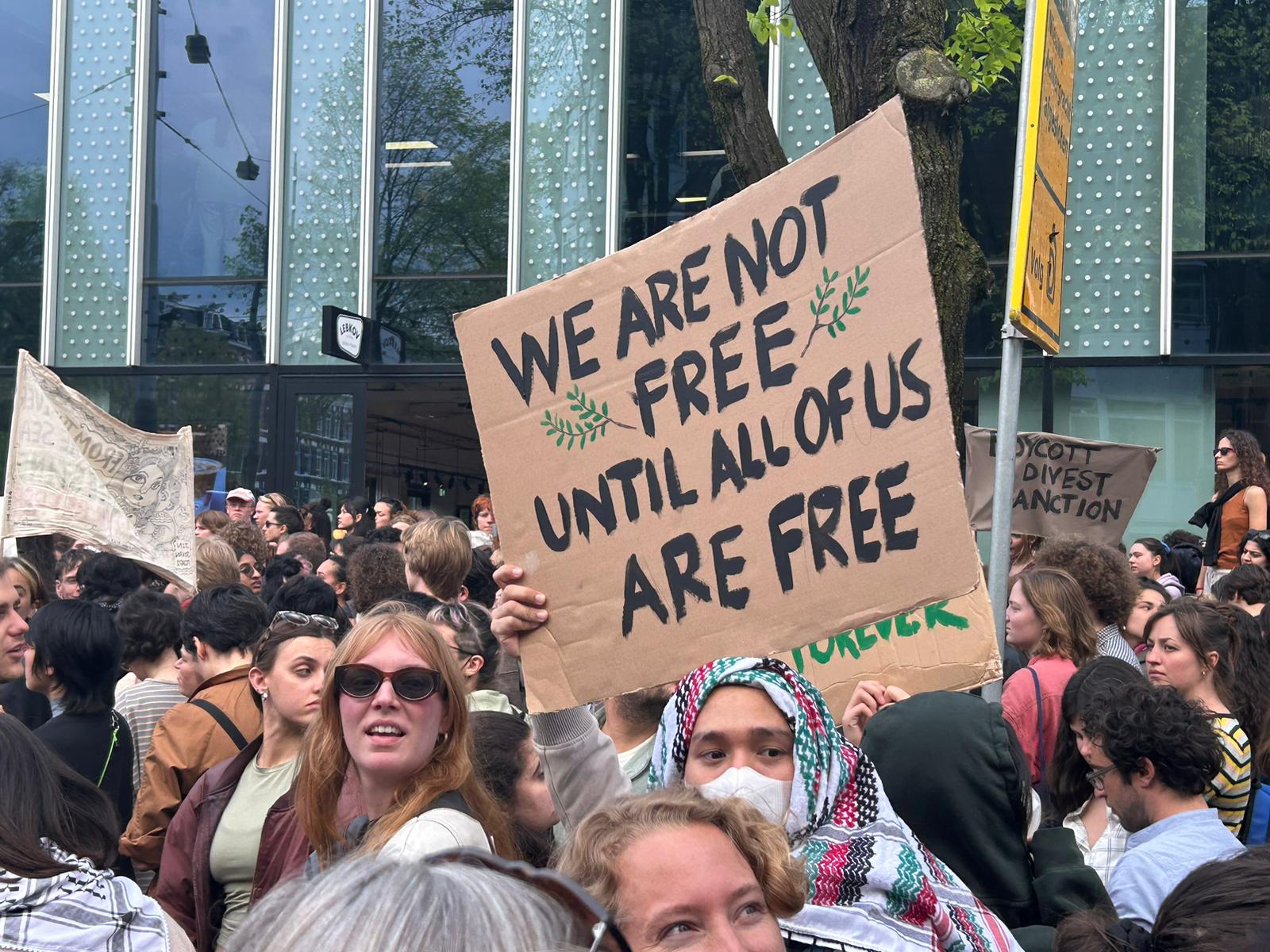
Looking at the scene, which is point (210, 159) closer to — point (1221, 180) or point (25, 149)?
point (25, 149)

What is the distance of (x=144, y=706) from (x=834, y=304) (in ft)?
9.97

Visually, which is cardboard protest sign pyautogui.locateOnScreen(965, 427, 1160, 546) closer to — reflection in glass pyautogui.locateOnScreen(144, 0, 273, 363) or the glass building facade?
the glass building facade

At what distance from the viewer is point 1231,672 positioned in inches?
184

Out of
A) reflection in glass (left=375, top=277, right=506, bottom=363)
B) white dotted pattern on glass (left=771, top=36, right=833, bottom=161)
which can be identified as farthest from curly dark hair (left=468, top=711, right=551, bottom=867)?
reflection in glass (left=375, top=277, right=506, bottom=363)

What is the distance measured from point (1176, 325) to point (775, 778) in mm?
11450

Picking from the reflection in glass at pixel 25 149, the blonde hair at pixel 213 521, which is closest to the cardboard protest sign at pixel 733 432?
the blonde hair at pixel 213 521

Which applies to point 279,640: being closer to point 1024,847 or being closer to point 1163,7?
point 1024,847

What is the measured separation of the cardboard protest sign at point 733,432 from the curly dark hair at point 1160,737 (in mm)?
413

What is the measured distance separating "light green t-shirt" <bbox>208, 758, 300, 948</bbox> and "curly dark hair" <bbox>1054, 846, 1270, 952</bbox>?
6.76 ft

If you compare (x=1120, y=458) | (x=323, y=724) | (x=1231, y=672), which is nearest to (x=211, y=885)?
(x=323, y=724)

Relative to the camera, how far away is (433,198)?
14672 mm

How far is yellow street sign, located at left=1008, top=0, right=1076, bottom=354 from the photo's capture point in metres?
3.84

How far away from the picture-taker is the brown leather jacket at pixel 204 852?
10.6 feet

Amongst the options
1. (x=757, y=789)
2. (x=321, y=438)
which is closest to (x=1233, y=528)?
(x=757, y=789)
